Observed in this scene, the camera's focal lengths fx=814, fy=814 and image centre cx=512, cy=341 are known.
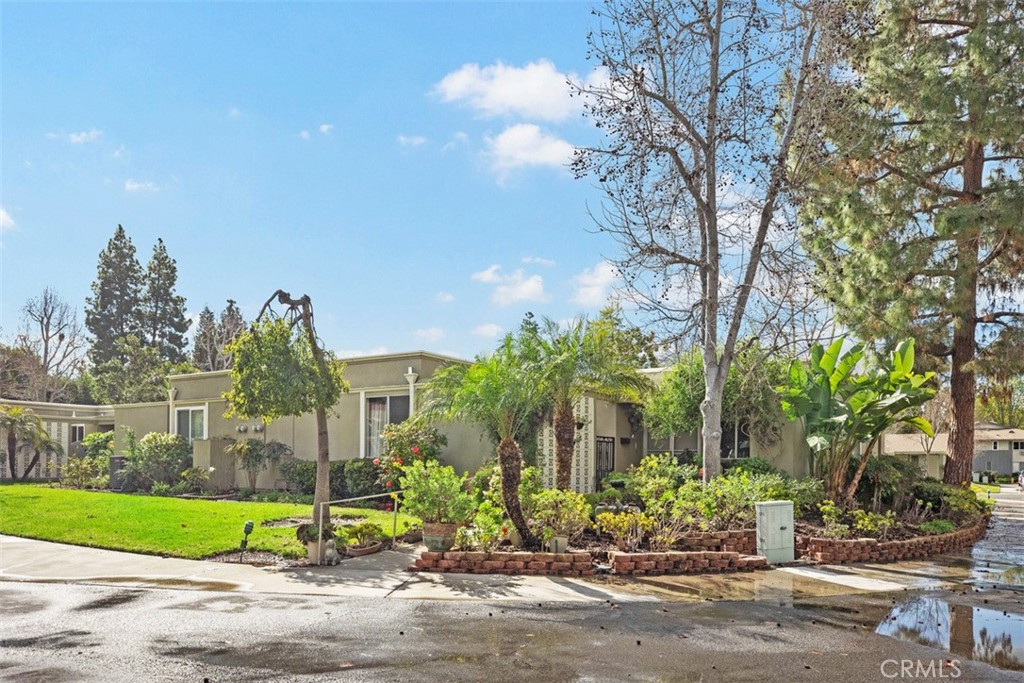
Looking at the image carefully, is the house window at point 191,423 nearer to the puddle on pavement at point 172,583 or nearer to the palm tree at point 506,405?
the puddle on pavement at point 172,583

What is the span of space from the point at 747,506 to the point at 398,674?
806 cm

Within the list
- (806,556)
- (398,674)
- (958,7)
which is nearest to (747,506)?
(806,556)

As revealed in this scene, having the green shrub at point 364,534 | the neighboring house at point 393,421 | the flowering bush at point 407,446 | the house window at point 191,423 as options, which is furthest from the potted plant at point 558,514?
the house window at point 191,423

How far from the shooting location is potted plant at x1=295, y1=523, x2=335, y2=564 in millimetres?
11172

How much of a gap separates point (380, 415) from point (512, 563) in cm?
1027

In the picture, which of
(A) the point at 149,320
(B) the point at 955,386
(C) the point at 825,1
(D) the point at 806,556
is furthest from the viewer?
(A) the point at 149,320

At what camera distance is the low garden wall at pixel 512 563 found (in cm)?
1052

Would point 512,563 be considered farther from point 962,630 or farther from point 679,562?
point 962,630

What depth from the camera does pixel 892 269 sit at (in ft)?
62.2

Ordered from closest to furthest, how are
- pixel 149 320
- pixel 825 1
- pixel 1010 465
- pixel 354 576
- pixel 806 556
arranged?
pixel 354 576 < pixel 806 556 < pixel 825 1 < pixel 149 320 < pixel 1010 465

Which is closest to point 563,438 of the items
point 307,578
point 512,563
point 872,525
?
point 512,563

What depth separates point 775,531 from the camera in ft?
38.8

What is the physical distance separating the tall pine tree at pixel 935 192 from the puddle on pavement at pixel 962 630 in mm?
10010

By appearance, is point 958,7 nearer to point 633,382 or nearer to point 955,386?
point 955,386
